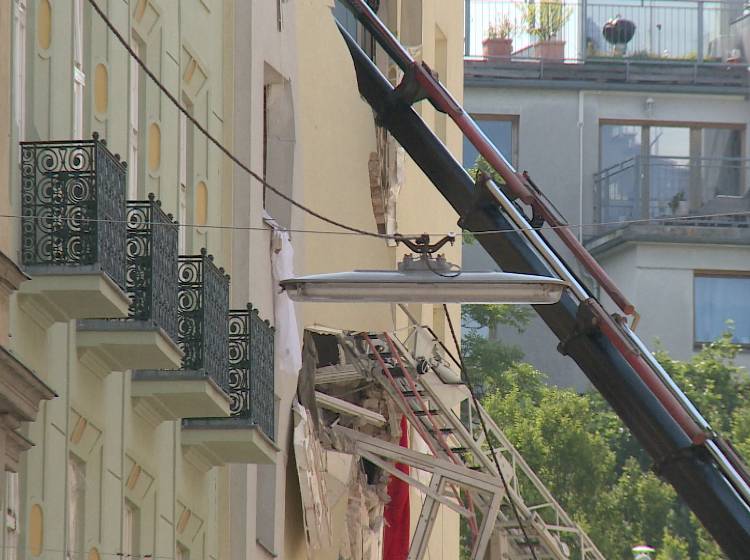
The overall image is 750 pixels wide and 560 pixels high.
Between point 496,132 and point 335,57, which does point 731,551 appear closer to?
point 335,57

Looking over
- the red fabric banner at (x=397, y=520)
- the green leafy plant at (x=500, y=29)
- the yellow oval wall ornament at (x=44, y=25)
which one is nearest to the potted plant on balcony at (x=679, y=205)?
the green leafy plant at (x=500, y=29)

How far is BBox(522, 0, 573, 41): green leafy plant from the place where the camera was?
70.7 metres

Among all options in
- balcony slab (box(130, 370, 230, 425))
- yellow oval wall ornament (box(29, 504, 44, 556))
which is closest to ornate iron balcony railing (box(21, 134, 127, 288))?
yellow oval wall ornament (box(29, 504, 44, 556))

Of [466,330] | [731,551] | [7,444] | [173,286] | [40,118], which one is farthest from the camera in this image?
[466,330]

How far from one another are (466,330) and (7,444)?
46499 millimetres

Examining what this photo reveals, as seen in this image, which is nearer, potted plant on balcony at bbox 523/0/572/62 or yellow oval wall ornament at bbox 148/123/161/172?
yellow oval wall ornament at bbox 148/123/161/172

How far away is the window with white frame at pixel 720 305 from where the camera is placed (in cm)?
7000

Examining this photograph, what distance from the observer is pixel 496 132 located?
237ft

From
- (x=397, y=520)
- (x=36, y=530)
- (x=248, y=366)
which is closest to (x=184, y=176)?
(x=248, y=366)

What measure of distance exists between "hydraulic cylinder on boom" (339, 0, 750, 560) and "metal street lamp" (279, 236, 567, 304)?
287 inches

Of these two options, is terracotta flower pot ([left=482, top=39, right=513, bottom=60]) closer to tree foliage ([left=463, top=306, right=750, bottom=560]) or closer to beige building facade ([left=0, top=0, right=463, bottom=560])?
tree foliage ([left=463, top=306, right=750, bottom=560])

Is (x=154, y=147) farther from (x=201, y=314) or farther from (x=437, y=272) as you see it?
(x=437, y=272)

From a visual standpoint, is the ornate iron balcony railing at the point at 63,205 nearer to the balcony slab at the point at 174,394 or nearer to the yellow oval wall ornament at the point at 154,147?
the balcony slab at the point at 174,394

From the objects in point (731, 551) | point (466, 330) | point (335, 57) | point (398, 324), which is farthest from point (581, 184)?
point (731, 551)
